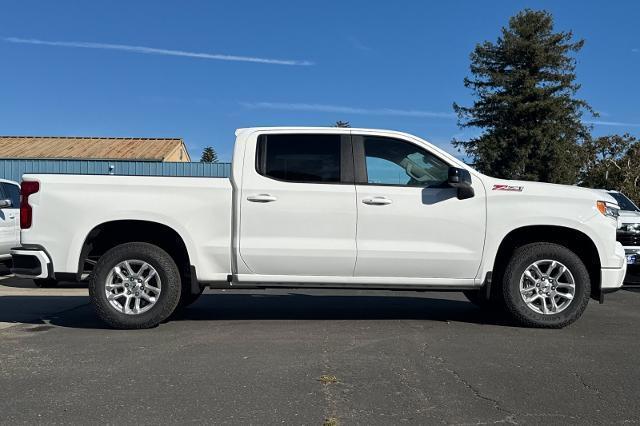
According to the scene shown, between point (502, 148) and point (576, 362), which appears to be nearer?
point (576, 362)

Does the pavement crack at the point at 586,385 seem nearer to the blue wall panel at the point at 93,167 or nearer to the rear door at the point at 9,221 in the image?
the rear door at the point at 9,221

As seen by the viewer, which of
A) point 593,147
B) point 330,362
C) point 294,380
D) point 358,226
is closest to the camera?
point 294,380

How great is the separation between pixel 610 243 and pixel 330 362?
10.8 feet

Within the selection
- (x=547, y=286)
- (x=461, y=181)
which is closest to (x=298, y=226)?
(x=461, y=181)

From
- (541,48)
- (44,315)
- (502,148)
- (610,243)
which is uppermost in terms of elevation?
(541,48)

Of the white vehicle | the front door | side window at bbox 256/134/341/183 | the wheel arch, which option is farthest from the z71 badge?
the white vehicle

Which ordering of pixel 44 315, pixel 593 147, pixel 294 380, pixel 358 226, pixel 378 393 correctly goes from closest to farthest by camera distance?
pixel 378 393 → pixel 294 380 → pixel 358 226 → pixel 44 315 → pixel 593 147

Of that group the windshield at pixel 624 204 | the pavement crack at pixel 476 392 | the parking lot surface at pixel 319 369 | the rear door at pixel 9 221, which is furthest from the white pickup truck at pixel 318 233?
the windshield at pixel 624 204

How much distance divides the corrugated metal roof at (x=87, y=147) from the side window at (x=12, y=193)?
67.5 feet

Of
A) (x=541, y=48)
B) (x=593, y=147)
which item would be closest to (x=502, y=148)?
(x=541, y=48)

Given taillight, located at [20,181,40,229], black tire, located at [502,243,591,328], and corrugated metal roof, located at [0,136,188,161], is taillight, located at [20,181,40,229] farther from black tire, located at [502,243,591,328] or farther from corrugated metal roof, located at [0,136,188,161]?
corrugated metal roof, located at [0,136,188,161]

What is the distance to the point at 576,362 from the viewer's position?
15.8 feet

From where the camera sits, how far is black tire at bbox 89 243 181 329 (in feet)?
19.2

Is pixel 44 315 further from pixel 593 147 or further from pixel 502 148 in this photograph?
pixel 593 147
